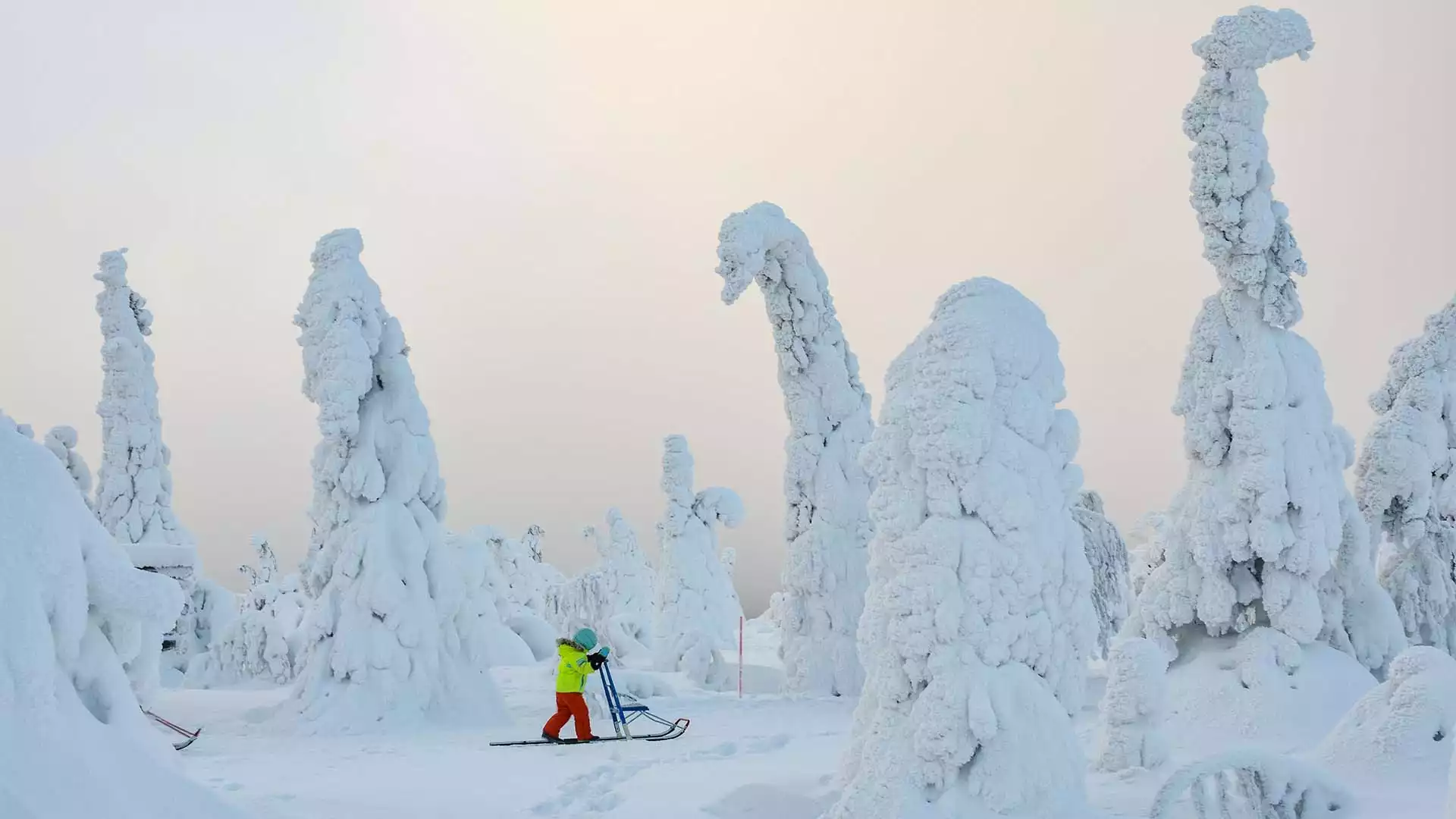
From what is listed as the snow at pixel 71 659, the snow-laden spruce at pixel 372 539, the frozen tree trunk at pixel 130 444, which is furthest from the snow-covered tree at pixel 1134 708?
the frozen tree trunk at pixel 130 444

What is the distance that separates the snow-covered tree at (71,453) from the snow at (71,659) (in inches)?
598

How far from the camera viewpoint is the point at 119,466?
829 inches

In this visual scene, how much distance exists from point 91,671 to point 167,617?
1.29 feet

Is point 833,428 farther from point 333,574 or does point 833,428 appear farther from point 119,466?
point 119,466

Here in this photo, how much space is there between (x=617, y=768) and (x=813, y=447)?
6705 millimetres

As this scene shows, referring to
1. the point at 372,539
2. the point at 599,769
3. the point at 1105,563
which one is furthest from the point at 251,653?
the point at 1105,563

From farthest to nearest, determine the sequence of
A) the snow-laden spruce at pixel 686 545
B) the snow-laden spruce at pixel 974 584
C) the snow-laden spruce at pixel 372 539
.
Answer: the snow-laden spruce at pixel 686 545 < the snow-laden spruce at pixel 372 539 < the snow-laden spruce at pixel 974 584

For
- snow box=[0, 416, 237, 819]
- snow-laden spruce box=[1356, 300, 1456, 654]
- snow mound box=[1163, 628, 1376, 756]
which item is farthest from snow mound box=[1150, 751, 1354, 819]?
snow-laden spruce box=[1356, 300, 1456, 654]

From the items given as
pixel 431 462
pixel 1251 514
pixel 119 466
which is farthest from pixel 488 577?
pixel 1251 514

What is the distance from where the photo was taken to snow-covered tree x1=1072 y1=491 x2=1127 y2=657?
1541 centimetres

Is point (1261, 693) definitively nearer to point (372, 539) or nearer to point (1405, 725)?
point (1405, 725)

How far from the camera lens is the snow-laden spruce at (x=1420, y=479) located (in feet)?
46.8

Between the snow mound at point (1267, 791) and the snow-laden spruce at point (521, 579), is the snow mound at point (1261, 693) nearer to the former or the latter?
the snow mound at point (1267, 791)

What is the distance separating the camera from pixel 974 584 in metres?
7.06
